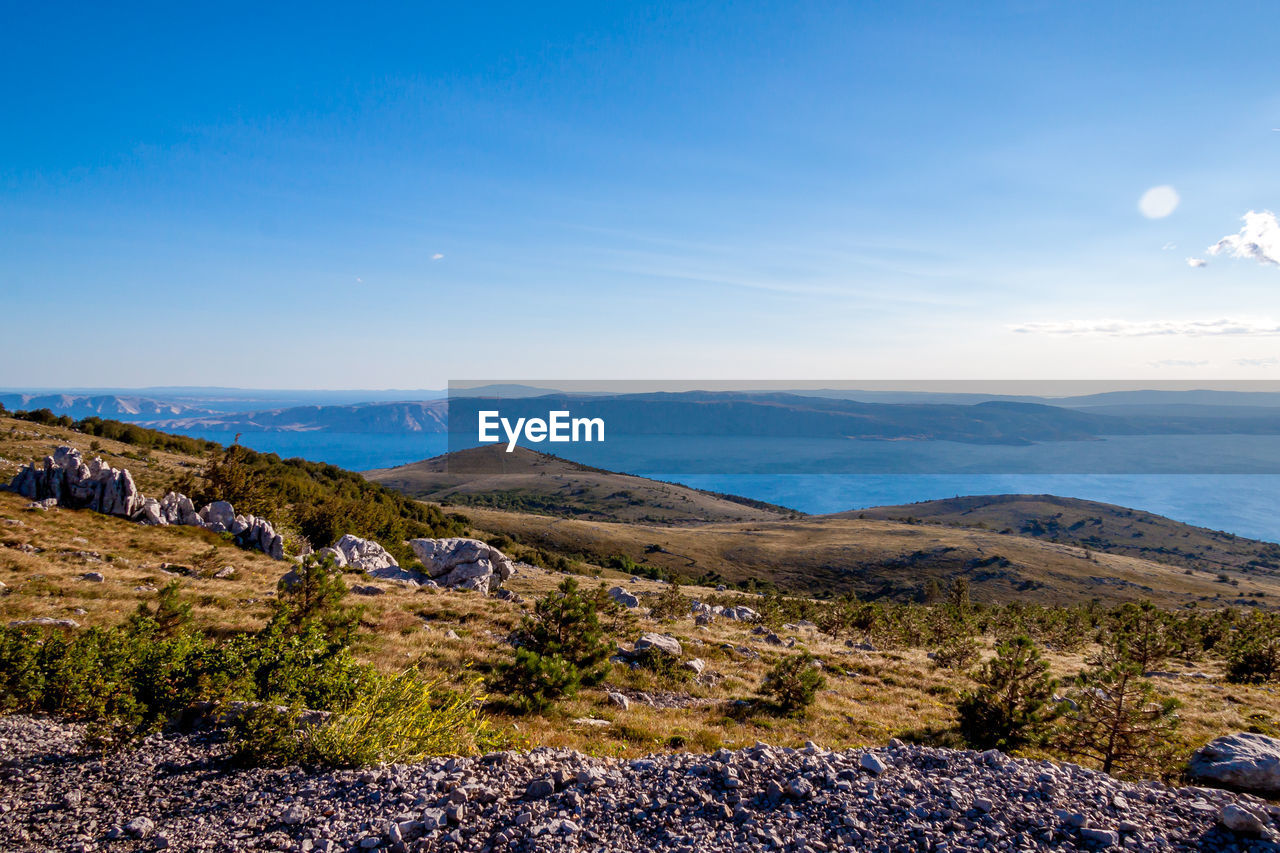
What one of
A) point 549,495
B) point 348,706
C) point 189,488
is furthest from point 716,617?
point 549,495

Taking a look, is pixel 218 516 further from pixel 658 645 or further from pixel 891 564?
pixel 891 564

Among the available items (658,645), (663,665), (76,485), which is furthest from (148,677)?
(76,485)

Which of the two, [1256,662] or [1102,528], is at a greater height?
[1256,662]

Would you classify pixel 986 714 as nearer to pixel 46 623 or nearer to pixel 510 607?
pixel 510 607

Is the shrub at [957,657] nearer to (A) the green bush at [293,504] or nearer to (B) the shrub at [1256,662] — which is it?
(B) the shrub at [1256,662]

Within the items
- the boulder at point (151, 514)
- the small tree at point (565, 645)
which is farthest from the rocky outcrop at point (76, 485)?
the small tree at point (565, 645)

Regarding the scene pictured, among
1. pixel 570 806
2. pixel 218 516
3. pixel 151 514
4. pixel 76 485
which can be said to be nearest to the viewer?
pixel 570 806

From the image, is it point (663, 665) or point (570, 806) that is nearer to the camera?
point (570, 806)
